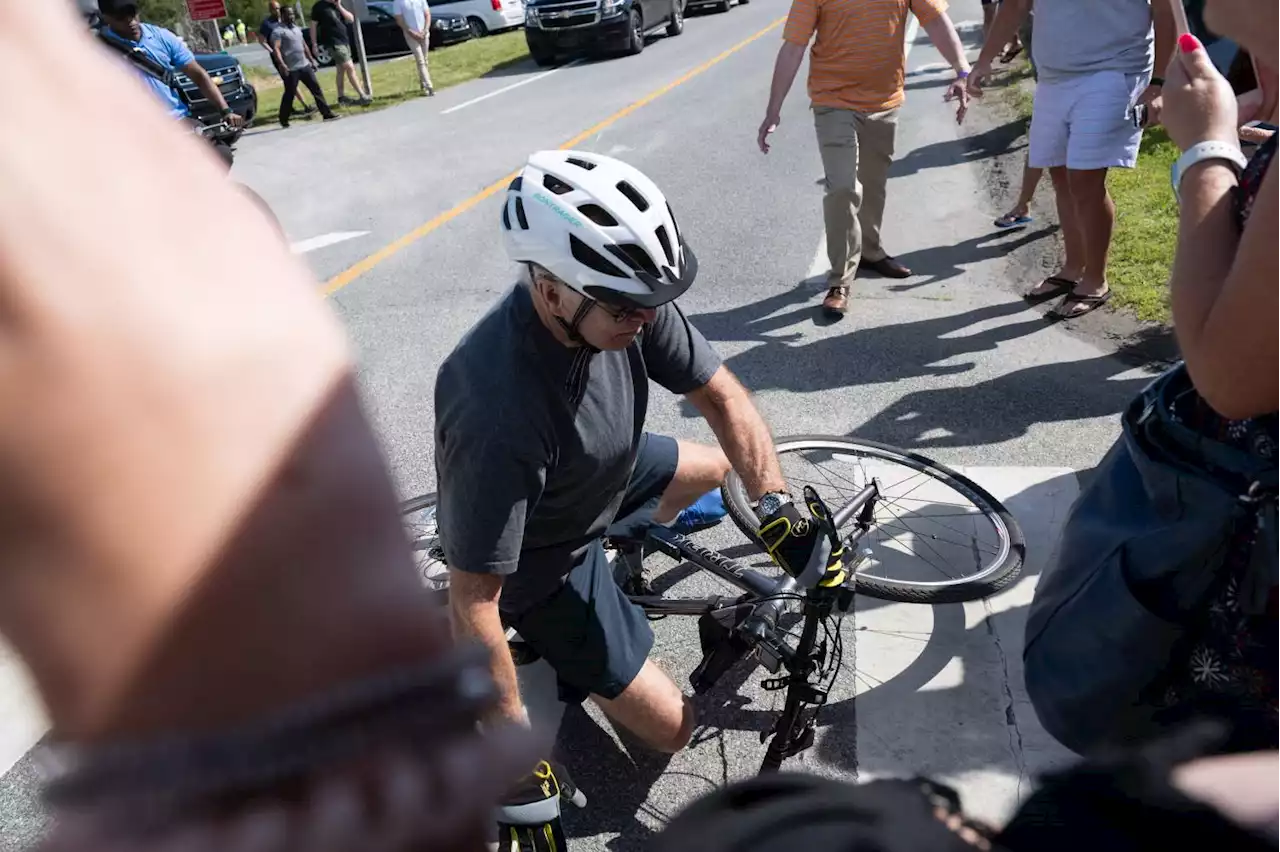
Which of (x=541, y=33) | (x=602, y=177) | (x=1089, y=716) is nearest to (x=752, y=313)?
(x=602, y=177)

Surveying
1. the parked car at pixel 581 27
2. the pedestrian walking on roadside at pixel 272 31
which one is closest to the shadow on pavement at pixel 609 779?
the pedestrian walking on roadside at pixel 272 31

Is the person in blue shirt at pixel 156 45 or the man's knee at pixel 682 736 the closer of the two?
the man's knee at pixel 682 736

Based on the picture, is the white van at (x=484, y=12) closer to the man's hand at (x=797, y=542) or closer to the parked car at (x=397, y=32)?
the parked car at (x=397, y=32)

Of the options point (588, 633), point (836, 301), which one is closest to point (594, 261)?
point (588, 633)

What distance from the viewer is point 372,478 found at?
1.79 ft

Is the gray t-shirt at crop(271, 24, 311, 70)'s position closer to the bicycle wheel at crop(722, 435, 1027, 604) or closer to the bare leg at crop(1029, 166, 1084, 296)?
the bare leg at crop(1029, 166, 1084, 296)

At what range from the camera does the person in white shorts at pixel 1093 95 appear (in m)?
4.81

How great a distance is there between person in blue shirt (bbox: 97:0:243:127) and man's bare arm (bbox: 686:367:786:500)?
460 centimetres

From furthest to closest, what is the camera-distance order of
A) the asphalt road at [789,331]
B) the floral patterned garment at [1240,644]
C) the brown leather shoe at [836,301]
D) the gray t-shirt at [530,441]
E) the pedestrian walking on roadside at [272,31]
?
the pedestrian walking on roadside at [272,31] → the brown leather shoe at [836,301] → the asphalt road at [789,331] → the gray t-shirt at [530,441] → the floral patterned garment at [1240,644]

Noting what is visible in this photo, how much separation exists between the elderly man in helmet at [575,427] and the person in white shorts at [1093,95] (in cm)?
319

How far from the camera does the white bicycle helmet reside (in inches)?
93.8

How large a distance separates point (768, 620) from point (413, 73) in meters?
18.2

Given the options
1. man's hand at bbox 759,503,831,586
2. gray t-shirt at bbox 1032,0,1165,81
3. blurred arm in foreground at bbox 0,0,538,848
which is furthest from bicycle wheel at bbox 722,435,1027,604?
blurred arm in foreground at bbox 0,0,538,848

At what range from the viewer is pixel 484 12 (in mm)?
22938
